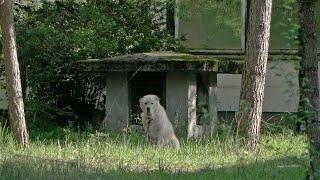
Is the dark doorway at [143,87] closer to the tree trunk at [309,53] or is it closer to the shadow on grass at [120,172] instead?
the shadow on grass at [120,172]

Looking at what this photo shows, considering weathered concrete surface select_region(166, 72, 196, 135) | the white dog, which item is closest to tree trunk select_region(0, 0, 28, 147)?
the white dog

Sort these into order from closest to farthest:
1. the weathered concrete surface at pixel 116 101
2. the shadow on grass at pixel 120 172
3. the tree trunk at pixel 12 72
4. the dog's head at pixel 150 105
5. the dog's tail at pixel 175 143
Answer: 1. the shadow on grass at pixel 120 172
2. the tree trunk at pixel 12 72
3. the dog's tail at pixel 175 143
4. the dog's head at pixel 150 105
5. the weathered concrete surface at pixel 116 101

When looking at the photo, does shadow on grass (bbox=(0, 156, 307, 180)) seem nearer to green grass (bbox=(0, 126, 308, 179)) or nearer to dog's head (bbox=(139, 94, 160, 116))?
green grass (bbox=(0, 126, 308, 179))

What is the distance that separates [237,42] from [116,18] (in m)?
3.56

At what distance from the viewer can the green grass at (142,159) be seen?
30.0ft

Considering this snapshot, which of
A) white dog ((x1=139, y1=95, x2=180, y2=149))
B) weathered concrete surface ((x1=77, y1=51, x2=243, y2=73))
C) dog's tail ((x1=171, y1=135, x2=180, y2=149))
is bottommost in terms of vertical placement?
dog's tail ((x1=171, y1=135, x2=180, y2=149))

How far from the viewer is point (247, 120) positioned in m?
12.4

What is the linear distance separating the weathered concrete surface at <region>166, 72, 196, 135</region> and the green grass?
5.29 ft

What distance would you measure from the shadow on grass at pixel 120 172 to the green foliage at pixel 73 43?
562 cm

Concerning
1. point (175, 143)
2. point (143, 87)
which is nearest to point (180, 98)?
point (143, 87)

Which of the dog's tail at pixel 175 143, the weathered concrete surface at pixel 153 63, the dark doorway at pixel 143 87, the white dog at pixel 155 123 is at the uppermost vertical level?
the weathered concrete surface at pixel 153 63

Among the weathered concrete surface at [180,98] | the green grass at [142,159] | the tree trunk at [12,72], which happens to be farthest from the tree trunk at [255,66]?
the tree trunk at [12,72]

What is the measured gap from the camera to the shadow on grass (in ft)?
29.1

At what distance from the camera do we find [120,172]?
9.41 m
